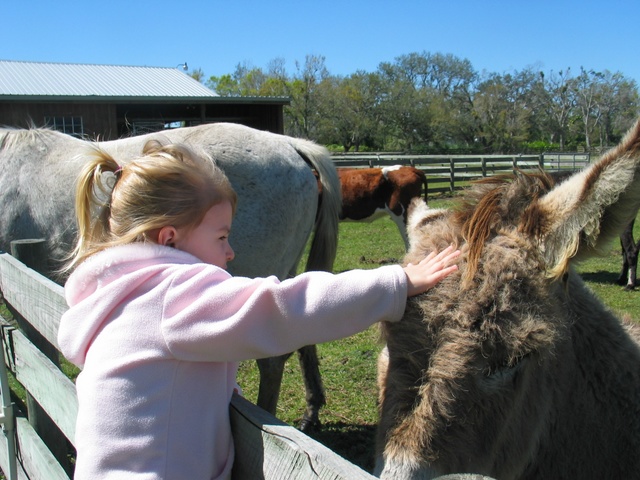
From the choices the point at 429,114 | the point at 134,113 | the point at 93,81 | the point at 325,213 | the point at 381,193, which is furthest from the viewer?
the point at 429,114

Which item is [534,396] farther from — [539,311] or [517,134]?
[517,134]

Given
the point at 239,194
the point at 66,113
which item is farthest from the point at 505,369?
the point at 66,113

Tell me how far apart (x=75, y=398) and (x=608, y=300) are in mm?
8387

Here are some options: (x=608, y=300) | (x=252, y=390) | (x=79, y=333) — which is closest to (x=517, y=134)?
(x=608, y=300)

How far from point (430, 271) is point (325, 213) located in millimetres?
3341

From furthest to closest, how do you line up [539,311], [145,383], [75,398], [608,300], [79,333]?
[608,300]
[75,398]
[539,311]
[79,333]
[145,383]

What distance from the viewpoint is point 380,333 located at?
188 centimetres

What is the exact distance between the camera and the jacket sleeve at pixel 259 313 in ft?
4.57

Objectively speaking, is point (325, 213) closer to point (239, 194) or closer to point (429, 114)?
point (239, 194)

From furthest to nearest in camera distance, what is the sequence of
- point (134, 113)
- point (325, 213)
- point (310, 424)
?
point (134, 113) → point (325, 213) → point (310, 424)

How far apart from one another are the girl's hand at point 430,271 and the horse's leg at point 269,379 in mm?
2756

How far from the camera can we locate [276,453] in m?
1.24

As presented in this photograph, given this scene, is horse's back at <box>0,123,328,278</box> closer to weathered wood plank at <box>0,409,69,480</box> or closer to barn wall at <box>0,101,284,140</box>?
weathered wood plank at <box>0,409,69,480</box>

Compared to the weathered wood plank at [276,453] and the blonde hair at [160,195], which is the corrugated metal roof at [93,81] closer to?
the blonde hair at [160,195]
